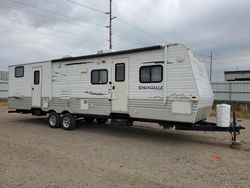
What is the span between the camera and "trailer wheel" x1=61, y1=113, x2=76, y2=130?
11.1 metres

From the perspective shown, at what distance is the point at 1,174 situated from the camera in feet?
18.0

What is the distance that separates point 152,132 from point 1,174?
670 cm

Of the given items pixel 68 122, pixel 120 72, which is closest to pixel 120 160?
pixel 120 72

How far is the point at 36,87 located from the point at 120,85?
483cm

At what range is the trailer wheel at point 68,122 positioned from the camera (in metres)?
11.1

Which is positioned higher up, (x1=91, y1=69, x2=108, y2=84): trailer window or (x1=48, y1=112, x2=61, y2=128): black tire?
(x1=91, y1=69, x2=108, y2=84): trailer window

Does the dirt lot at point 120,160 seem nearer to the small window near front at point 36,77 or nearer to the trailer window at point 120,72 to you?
the trailer window at point 120,72

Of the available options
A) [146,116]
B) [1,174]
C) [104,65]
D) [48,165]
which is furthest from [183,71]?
[1,174]

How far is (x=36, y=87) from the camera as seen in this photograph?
12.5 m

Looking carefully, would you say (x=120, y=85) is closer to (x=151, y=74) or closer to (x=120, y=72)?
(x=120, y=72)

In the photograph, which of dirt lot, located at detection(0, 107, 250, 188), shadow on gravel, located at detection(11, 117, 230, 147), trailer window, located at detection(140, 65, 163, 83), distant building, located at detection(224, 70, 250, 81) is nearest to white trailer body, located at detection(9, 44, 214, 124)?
trailer window, located at detection(140, 65, 163, 83)

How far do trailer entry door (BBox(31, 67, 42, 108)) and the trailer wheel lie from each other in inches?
67.8

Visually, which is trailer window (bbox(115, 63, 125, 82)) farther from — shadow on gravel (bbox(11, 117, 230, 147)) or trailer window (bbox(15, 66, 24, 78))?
trailer window (bbox(15, 66, 24, 78))

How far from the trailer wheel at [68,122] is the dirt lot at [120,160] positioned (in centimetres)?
54
